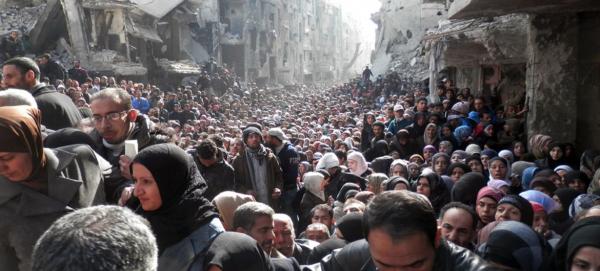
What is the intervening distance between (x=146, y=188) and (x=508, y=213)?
8.53 feet

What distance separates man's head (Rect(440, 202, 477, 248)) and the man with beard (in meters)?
3.21

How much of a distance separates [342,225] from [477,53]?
10685 millimetres

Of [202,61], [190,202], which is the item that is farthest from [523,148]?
[202,61]

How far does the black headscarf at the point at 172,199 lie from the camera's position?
241cm

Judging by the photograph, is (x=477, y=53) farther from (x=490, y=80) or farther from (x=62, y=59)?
(x=62, y=59)

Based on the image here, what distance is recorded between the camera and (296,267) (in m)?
3.04

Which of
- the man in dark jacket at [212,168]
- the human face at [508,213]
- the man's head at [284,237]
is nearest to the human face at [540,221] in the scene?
the human face at [508,213]

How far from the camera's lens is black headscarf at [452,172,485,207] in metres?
5.43

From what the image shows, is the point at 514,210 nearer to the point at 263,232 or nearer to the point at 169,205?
the point at 263,232

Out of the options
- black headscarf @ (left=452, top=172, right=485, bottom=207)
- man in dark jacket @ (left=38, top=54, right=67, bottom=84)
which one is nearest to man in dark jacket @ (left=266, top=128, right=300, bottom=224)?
black headscarf @ (left=452, top=172, right=485, bottom=207)

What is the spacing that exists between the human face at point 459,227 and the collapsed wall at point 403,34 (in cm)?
3121

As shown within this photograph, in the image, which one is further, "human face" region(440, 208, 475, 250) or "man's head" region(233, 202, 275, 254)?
"human face" region(440, 208, 475, 250)

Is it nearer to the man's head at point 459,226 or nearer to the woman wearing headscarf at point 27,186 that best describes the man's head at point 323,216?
the man's head at point 459,226

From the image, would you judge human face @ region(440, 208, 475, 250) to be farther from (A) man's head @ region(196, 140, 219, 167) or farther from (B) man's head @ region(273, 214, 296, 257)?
(A) man's head @ region(196, 140, 219, 167)
